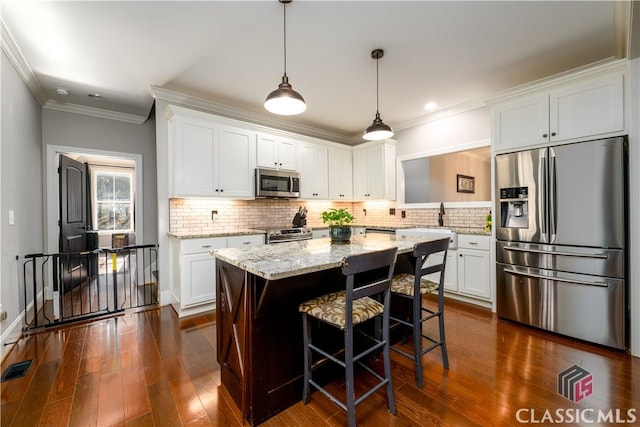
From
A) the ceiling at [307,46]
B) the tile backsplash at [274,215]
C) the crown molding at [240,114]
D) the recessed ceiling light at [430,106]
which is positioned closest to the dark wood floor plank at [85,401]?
the tile backsplash at [274,215]

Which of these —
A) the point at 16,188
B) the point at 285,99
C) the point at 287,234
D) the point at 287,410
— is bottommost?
the point at 287,410

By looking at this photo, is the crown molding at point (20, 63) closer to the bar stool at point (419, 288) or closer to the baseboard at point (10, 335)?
the baseboard at point (10, 335)

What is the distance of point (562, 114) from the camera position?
2.72m

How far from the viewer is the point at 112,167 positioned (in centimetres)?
679

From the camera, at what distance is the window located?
668 cm

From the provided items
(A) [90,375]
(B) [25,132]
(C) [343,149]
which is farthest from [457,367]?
(B) [25,132]

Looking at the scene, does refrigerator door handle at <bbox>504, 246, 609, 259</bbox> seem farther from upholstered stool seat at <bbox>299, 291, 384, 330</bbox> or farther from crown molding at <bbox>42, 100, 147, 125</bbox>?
crown molding at <bbox>42, 100, 147, 125</bbox>

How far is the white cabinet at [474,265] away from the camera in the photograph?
11.0 feet

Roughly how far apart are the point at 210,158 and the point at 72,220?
2517 mm

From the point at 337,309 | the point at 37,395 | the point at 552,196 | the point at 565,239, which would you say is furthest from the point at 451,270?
the point at 37,395

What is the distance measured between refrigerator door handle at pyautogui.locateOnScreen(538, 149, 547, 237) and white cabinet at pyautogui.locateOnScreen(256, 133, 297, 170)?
122 inches

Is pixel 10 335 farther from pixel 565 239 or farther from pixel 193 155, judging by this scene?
pixel 565 239

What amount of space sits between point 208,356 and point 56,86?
3621 millimetres

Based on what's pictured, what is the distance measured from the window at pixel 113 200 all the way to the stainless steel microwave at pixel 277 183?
16.7ft
